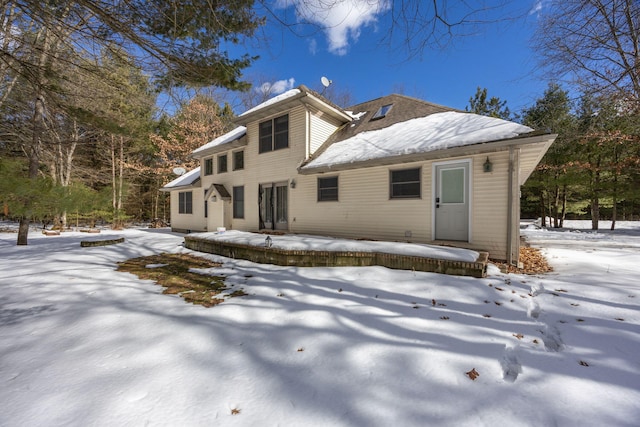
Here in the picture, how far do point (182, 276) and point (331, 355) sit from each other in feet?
14.1

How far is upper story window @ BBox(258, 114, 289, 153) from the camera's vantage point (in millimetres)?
10680

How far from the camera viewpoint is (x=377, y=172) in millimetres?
8242

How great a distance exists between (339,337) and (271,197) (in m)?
9.02

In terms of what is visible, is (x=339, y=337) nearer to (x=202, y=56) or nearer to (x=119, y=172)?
(x=202, y=56)

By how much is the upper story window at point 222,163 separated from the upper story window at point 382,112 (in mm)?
7734

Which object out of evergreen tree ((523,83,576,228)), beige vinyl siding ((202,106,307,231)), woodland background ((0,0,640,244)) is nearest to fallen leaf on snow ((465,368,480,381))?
woodland background ((0,0,640,244))

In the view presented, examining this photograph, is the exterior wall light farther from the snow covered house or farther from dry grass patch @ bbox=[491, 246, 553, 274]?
dry grass patch @ bbox=[491, 246, 553, 274]

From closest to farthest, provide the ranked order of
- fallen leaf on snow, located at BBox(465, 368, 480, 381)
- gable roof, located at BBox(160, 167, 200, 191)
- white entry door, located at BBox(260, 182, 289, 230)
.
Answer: fallen leaf on snow, located at BBox(465, 368, 480, 381) → white entry door, located at BBox(260, 182, 289, 230) → gable roof, located at BBox(160, 167, 200, 191)

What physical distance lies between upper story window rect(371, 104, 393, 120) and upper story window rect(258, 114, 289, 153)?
3707 mm

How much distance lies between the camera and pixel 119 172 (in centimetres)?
2152

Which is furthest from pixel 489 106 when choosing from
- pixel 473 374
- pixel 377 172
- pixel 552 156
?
pixel 473 374

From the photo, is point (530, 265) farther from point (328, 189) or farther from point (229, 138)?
point (229, 138)

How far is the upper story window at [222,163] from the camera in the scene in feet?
A: 44.2

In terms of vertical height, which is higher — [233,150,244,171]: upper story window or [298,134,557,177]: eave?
[233,150,244,171]: upper story window
